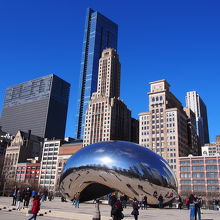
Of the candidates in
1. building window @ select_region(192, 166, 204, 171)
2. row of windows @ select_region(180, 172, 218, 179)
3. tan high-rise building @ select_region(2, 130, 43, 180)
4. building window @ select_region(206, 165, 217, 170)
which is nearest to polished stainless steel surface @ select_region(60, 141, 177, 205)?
row of windows @ select_region(180, 172, 218, 179)

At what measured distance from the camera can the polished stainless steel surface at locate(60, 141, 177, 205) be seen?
80.2ft

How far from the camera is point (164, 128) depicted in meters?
120

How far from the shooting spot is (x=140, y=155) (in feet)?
84.0

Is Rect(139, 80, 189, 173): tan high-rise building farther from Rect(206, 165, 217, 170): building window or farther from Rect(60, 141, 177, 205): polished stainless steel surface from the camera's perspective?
Rect(60, 141, 177, 205): polished stainless steel surface

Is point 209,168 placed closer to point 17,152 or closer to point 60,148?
point 60,148

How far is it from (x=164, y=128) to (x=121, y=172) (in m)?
98.9

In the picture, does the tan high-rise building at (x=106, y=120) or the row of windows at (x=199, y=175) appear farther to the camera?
the tan high-rise building at (x=106, y=120)

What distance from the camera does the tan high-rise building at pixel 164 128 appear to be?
114625 millimetres

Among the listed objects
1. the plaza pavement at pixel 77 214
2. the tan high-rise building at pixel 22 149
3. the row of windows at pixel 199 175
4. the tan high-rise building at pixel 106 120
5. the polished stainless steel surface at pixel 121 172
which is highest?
the tan high-rise building at pixel 106 120

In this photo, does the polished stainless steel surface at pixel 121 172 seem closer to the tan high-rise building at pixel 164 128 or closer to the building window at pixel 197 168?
the building window at pixel 197 168

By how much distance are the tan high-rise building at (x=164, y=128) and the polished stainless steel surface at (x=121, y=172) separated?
290ft

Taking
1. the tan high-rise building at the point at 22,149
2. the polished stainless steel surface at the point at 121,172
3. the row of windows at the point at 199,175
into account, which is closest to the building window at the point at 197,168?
the row of windows at the point at 199,175

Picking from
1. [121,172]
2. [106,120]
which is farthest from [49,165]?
[121,172]

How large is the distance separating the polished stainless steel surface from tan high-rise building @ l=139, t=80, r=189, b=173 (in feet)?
290
